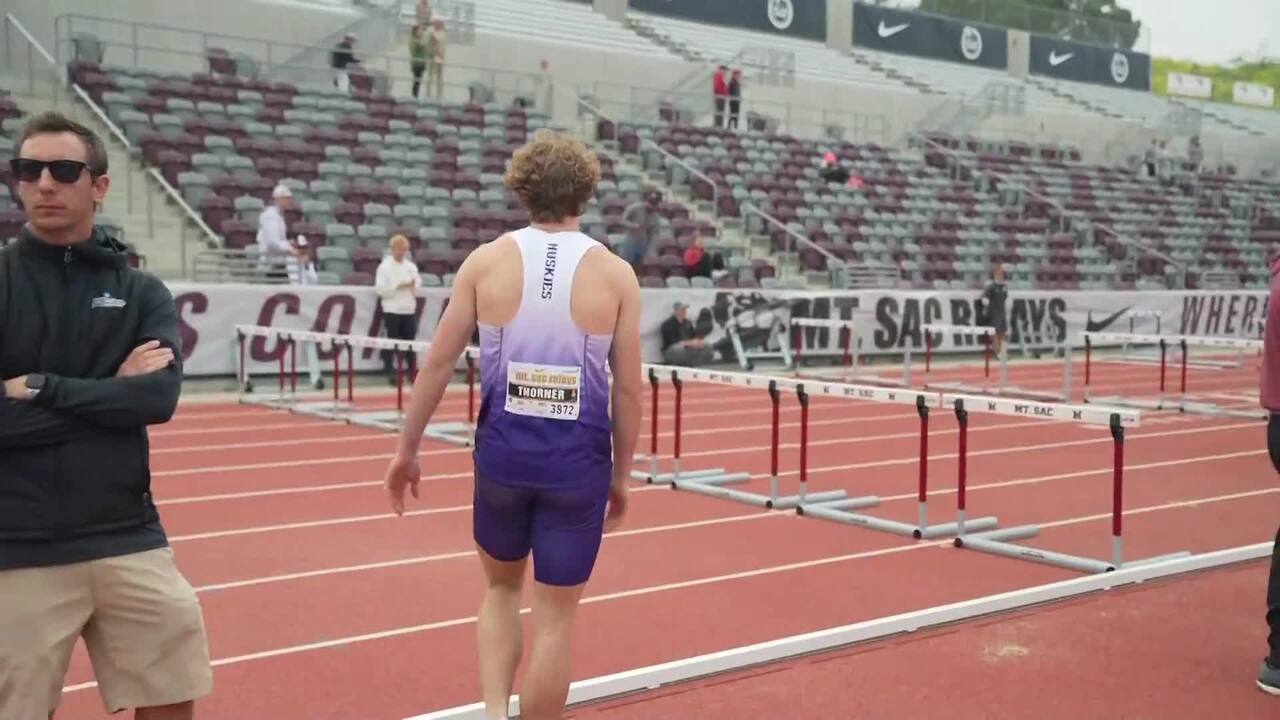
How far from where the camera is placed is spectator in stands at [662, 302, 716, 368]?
18547 millimetres

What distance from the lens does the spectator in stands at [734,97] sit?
30609mm

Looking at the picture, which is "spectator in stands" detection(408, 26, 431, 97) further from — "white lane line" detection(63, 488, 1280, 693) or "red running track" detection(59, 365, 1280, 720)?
"white lane line" detection(63, 488, 1280, 693)

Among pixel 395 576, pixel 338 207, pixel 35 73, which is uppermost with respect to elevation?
pixel 35 73

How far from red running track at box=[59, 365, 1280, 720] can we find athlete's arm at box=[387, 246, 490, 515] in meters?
1.21

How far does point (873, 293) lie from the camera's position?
21547 mm

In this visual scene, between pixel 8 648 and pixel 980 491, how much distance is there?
25.8 ft

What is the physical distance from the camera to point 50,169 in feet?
10.1

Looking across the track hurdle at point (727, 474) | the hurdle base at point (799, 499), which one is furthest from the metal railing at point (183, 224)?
the hurdle base at point (799, 499)

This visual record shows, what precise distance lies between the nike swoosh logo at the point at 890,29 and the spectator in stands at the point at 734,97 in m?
13.3

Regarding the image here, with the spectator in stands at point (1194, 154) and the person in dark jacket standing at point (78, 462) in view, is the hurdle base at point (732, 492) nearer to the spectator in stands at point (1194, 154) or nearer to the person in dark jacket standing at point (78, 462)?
the person in dark jacket standing at point (78, 462)

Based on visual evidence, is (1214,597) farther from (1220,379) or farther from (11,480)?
(1220,379)

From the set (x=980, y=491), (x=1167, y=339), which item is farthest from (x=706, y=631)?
(x=1167, y=339)

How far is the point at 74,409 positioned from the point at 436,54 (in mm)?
23333

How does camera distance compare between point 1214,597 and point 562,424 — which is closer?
point 562,424
